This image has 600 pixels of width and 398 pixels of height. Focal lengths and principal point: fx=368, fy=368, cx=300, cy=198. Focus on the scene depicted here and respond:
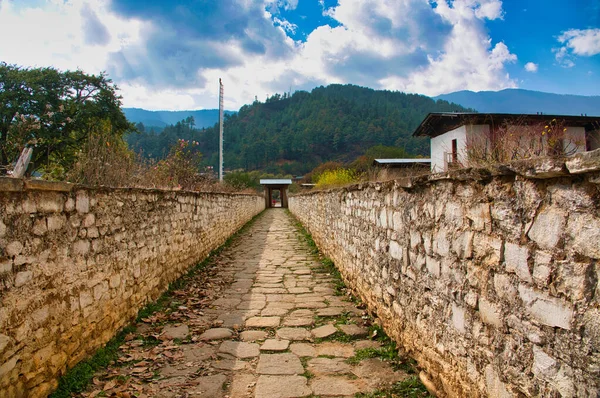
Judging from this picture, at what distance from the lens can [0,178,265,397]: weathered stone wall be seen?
2.24 metres

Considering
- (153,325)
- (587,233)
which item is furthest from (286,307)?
(587,233)

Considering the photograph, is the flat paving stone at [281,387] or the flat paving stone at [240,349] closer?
the flat paving stone at [281,387]

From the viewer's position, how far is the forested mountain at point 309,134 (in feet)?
242

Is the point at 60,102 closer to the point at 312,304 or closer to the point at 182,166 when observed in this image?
the point at 182,166

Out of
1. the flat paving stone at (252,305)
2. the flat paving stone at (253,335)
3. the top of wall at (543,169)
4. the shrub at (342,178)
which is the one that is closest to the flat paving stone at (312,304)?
the flat paving stone at (252,305)

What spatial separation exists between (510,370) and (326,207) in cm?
648

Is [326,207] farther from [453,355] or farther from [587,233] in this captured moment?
[587,233]

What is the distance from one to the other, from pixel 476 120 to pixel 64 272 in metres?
17.9

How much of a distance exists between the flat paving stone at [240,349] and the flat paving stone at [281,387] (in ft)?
1.44

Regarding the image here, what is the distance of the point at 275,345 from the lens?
11.5ft

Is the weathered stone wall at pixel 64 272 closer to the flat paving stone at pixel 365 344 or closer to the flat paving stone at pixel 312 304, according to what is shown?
the flat paving stone at pixel 312 304

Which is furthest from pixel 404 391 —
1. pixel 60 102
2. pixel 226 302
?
pixel 60 102

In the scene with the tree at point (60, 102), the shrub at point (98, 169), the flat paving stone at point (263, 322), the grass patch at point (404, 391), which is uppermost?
the tree at point (60, 102)

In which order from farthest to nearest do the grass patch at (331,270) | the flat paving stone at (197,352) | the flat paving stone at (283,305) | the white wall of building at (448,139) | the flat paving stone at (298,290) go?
the white wall of building at (448,139) → the grass patch at (331,270) → the flat paving stone at (298,290) → the flat paving stone at (283,305) → the flat paving stone at (197,352)
